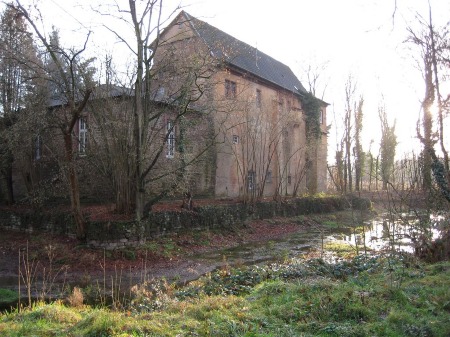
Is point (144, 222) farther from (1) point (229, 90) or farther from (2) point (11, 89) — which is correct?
(2) point (11, 89)

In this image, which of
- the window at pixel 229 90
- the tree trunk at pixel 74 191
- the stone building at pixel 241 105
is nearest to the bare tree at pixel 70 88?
the tree trunk at pixel 74 191

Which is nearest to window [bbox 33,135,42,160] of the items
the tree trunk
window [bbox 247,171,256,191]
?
the tree trunk

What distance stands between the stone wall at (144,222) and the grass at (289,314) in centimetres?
485

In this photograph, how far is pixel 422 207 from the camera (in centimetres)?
1212

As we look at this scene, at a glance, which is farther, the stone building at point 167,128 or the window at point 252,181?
the window at point 252,181

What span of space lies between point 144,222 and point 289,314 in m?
11.2

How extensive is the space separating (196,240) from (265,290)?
427 inches

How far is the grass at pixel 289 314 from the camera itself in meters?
5.32

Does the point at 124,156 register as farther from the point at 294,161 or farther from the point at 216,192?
the point at 294,161

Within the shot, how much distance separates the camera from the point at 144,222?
16375 millimetres

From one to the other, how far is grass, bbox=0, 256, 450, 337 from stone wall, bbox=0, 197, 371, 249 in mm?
4848

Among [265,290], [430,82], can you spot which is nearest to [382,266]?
[265,290]

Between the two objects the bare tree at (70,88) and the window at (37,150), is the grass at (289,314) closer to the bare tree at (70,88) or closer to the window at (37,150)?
the bare tree at (70,88)

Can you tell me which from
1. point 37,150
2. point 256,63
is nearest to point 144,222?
point 37,150
